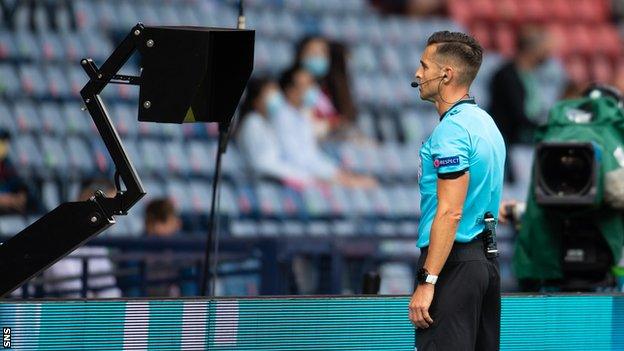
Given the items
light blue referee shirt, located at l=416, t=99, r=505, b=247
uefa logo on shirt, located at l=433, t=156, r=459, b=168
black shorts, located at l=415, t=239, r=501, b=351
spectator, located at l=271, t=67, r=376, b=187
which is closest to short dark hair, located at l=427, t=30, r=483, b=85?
light blue referee shirt, located at l=416, t=99, r=505, b=247

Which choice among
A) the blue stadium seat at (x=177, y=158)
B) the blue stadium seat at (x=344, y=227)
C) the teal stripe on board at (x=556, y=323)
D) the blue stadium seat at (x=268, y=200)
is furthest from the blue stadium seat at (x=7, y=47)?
the teal stripe on board at (x=556, y=323)

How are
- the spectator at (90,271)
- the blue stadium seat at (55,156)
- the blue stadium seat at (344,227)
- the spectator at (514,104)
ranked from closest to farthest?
1. the spectator at (90,271)
2. the blue stadium seat at (55,156)
3. the blue stadium seat at (344,227)
4. the spectator at (514,104)

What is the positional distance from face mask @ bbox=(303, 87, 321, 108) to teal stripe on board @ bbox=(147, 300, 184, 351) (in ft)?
26.3

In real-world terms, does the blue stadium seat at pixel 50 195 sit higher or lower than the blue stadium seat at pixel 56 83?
lower

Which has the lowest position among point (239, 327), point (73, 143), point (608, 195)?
point (239, 327)

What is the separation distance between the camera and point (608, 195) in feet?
25.0

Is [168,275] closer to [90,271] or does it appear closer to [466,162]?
[90,271]

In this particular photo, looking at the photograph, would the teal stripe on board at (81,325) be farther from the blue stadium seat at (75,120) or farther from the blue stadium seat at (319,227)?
the blue stadium seat at (319,227)

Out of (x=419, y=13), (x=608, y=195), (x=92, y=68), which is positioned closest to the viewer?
(x=92, y=68)

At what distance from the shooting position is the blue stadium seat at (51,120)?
12.5 metres

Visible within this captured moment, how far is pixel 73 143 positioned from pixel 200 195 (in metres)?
1.13

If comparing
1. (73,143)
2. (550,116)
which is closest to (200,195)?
(73,143)

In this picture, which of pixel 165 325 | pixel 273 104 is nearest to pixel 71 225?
pixel 165 325

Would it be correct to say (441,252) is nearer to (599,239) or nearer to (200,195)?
(599,239)
